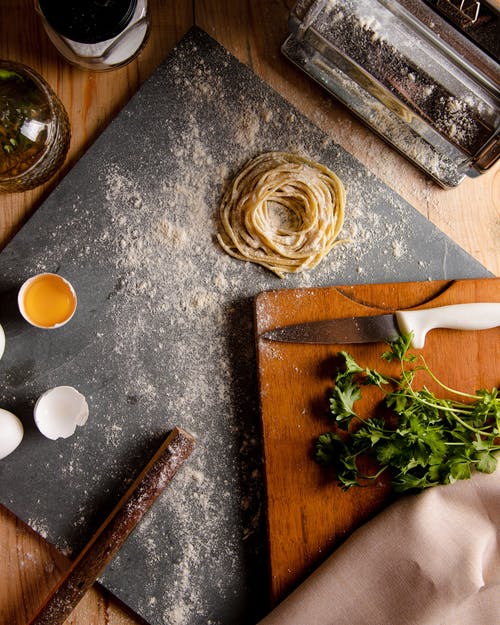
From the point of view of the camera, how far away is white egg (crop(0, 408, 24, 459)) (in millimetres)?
1164

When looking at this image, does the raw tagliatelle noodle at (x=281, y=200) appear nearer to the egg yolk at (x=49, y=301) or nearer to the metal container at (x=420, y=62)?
the metal container at (x=420, y=62)

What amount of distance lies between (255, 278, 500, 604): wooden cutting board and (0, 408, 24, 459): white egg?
19.8 inches

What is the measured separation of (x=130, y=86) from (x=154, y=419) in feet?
2.42

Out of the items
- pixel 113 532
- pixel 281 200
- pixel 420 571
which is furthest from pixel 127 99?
pixel 420 571

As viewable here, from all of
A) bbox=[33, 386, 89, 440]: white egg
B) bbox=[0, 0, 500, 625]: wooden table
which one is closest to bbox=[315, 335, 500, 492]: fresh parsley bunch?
bbox=[0, 0, 500, 625]: wooden table

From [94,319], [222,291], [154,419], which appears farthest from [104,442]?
[222,291]

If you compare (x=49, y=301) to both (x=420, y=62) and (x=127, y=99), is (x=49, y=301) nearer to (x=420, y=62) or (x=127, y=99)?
(x=127, y=99)

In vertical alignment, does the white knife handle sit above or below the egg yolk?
above

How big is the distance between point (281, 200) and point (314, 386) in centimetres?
42

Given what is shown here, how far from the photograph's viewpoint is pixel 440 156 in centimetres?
133

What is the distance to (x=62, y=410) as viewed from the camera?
4.03 feet

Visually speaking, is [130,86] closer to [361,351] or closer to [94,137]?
[94,137]

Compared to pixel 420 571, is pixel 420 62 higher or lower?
higher

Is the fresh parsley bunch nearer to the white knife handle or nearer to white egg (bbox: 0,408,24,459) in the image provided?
the white knife handle
